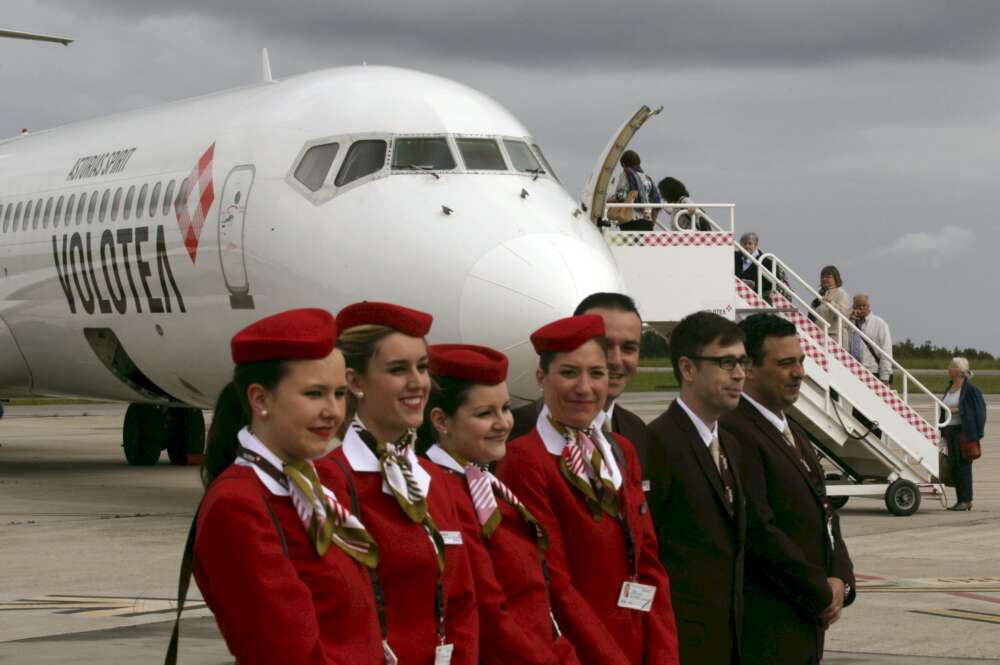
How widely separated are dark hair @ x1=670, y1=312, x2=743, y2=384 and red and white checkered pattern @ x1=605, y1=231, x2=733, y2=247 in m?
12.2

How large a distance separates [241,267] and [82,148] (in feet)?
17.9

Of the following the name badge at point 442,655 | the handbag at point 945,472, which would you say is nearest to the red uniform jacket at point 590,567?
the name badge at point 442,655

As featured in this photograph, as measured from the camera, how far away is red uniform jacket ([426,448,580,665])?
17.7 feet

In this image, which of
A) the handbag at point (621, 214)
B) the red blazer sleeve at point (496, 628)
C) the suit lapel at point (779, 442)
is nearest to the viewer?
the red blazer sleeve at point (496, 628)

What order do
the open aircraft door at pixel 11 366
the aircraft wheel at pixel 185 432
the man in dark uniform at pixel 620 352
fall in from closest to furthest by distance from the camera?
1. the man in dark uniform at pixel 620 352
2. the open aircraft door at pixel 11 366
3. the aircraft wheel at pixel 185 432

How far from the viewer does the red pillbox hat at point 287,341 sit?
15.2 feet

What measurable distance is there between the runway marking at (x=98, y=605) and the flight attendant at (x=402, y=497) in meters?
6.11

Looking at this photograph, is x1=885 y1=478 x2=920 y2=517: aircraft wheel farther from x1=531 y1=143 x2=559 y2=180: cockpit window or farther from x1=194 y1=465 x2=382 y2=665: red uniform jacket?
x1=194 y1=465 x2=382 y2=665: red uniform jacket

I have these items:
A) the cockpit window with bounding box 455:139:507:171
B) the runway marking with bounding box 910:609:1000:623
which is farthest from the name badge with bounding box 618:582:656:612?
the cockpit window with bounding box 455:139:507:171

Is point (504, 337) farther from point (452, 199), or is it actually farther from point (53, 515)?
point (53, 515)

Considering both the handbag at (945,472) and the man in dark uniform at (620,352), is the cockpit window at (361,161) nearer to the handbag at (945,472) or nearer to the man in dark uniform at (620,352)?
the handbag at (945,472)

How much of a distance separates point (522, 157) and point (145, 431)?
34.8 ft

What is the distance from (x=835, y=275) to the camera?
20891 mm

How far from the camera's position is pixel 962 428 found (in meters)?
19.4
